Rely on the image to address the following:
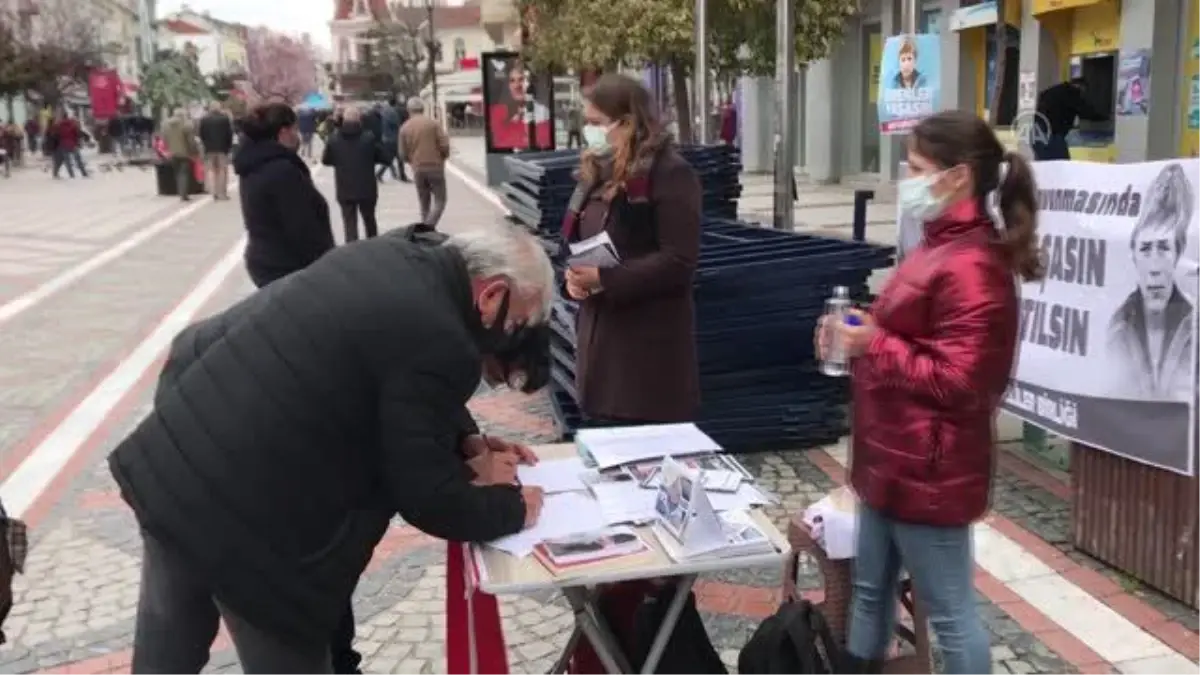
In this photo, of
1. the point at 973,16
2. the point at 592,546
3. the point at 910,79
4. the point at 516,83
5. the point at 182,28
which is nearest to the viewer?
the point at 592,546

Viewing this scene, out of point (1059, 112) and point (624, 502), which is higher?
point (1059, 112)

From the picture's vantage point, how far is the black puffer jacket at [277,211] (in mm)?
5824

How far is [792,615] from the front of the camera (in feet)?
9.98

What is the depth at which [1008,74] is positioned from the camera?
1555 centimetres

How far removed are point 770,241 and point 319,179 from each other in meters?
23.1

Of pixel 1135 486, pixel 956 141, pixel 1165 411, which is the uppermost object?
pixel 956 141

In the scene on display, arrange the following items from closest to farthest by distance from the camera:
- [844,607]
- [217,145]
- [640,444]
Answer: [640,444], [844,607], [217,145]

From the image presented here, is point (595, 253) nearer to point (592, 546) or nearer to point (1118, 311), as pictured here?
point (592, 546)

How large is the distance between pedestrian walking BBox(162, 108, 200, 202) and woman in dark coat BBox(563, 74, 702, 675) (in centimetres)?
1947

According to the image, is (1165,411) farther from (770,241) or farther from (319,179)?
(319,179)

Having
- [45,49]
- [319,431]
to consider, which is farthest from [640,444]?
[45,49]

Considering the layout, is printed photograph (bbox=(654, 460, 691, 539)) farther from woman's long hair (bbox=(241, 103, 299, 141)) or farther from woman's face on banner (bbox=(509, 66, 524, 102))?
woman's face on banner (bbox=(509, 66, 524, 102))

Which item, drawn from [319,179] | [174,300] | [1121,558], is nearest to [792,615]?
[1121,558]

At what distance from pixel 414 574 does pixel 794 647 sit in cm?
201
